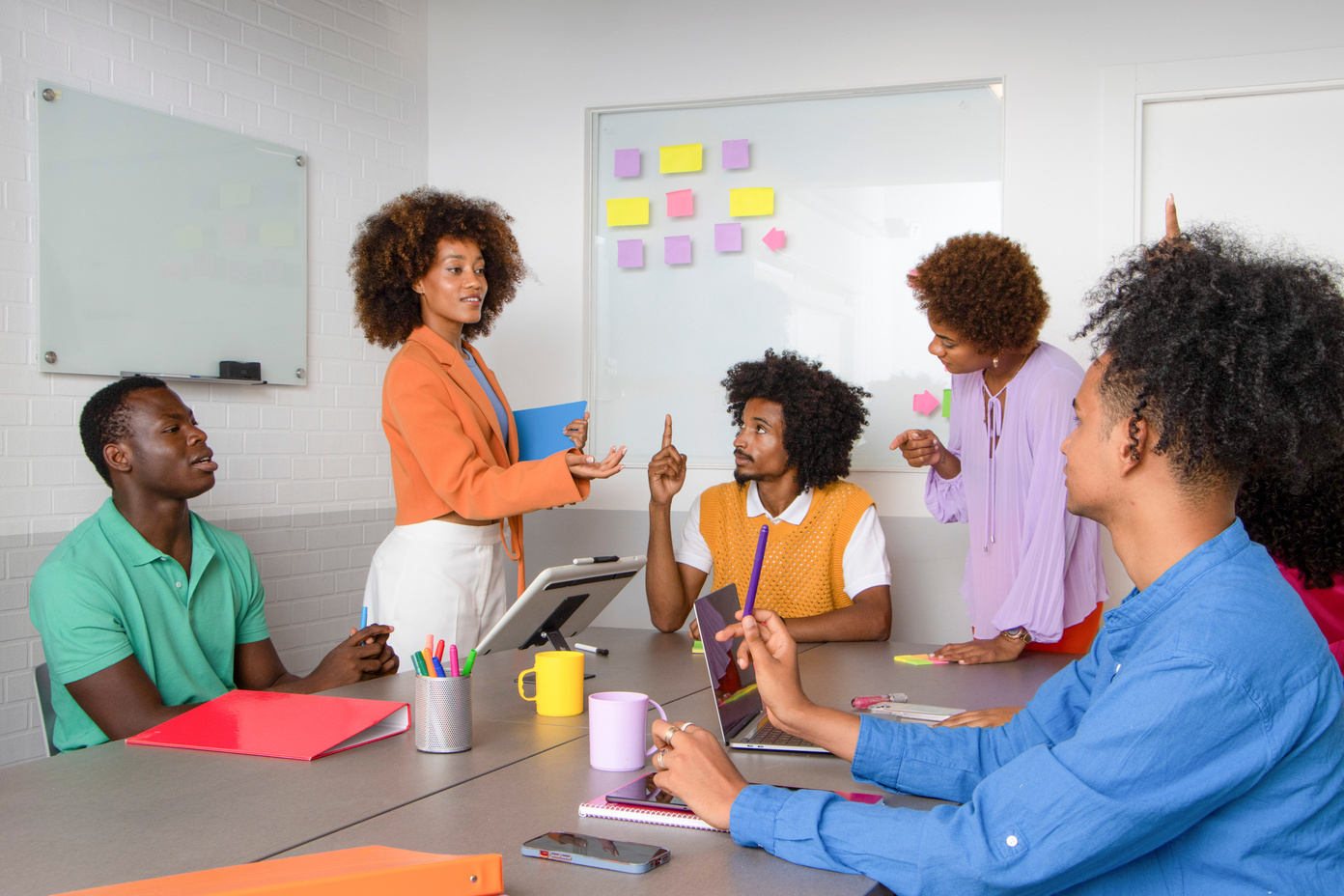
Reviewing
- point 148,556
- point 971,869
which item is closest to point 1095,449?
point 971,869

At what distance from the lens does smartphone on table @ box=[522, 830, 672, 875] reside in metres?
1.07

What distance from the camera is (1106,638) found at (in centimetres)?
120

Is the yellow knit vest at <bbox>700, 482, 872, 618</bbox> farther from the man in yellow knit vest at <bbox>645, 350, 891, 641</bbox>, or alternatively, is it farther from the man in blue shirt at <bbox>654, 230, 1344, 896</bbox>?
the man in blue shirt at <bbox>654, 230, 1344, 896</bbox>

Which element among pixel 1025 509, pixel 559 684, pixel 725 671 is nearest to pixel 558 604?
pixel 559 684

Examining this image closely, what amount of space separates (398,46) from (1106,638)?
146 inches

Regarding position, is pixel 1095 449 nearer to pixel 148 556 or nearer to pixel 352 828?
pixel 352 828

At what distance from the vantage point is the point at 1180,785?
35.8 inches

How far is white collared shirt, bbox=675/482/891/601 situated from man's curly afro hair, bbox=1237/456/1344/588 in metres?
0.97

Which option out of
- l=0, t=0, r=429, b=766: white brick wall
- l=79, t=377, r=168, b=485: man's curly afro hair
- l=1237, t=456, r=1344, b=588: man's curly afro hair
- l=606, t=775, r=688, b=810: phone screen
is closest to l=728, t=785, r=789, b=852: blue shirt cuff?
l=606, t=775, r=688, b=810: phone screen

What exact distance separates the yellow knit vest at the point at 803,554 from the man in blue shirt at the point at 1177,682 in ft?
4.73

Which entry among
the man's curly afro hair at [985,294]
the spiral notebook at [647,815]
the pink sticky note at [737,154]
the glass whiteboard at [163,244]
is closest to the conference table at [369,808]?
the spiral notebook at [647,815]

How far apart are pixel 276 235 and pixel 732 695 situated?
261 cm

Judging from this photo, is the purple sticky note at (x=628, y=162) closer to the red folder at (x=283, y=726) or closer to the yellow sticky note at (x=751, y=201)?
the yellow sticky note at (x=751, y=201)

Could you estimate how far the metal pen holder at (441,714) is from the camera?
1467 millimetres
